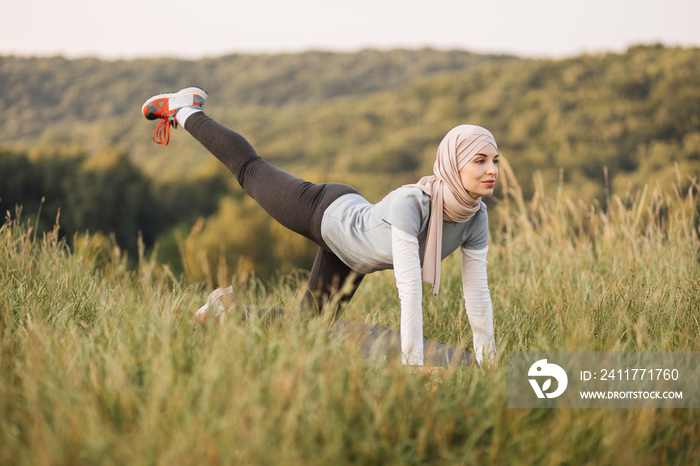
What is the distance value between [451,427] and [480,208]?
1307 millimetres

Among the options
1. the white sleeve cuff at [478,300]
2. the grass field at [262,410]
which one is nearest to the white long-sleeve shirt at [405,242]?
the white sleeve cuff at [478,300]

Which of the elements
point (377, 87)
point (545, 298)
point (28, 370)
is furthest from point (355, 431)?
point (377, 87)

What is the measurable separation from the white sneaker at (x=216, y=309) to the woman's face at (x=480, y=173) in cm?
108

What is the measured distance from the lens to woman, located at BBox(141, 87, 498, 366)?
87.4 inches

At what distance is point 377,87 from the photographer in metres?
55.6

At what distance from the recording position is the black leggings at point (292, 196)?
8.69 feet

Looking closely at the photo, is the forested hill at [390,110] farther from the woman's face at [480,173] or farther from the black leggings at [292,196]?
the woman's face at [480,173]

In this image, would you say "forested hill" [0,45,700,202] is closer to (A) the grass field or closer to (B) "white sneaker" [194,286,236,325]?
(B) "white sneaker" [194,286,236,325]

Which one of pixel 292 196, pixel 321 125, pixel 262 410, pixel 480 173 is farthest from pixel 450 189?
pixel 321 125

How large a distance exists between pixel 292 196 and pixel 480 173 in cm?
92

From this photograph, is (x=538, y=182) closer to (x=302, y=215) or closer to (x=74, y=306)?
(x=302, y=215)

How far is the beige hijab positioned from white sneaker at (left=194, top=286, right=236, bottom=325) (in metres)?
0.86

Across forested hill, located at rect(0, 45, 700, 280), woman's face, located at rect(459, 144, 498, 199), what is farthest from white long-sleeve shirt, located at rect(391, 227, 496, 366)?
forested hill, located at rect(0, 45, 700, 280)

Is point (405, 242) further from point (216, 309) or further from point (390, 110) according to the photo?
point (390, 110)
